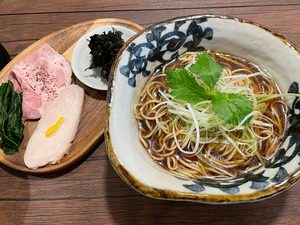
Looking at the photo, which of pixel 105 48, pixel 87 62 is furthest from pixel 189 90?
pixel 87 62

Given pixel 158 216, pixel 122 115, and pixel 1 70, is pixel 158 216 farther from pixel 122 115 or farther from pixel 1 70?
pixel 1 70

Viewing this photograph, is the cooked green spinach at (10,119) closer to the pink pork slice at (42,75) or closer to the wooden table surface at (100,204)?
the pink pork slice at (42,75)

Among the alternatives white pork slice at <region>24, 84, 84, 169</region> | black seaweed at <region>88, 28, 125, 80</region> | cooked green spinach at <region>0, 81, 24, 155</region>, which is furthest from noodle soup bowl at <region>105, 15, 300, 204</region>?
cooked green spinach at <region>0, 81, 24, 155</region>

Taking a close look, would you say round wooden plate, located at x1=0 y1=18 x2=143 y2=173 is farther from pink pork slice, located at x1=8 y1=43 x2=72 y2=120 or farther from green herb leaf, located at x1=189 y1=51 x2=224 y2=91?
green herb leaf, located at x1=189 y1=51 x2=224 y2=91

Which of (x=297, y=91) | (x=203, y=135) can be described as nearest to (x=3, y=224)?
(x=203, y=135)

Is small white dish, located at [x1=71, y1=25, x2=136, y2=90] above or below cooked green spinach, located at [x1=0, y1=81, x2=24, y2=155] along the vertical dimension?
above

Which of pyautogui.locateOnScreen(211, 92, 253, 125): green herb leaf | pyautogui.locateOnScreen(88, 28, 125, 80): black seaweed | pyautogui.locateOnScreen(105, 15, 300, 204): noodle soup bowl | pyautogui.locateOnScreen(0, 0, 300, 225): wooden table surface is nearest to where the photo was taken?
pyautogui.locateOnScreen(105, 15, 300, 204): noodle soup bowl

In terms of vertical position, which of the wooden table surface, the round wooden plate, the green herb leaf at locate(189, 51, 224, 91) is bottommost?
the wooden table surface
